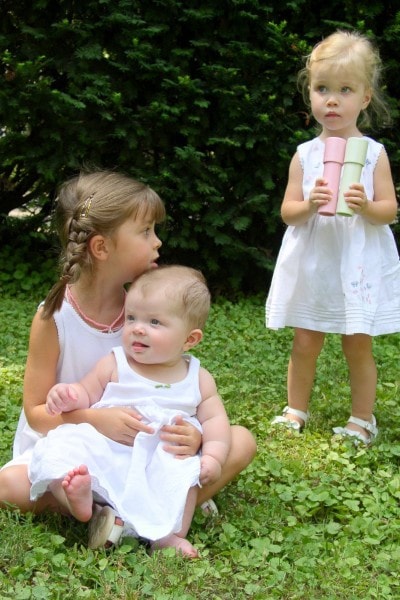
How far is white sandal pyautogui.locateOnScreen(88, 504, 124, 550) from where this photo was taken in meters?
2.48

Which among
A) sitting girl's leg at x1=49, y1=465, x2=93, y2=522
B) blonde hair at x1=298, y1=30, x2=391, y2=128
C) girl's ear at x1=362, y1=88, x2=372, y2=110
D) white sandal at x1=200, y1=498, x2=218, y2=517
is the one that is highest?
blonde hair at x1=298, y1=30, x2=391, y2=128

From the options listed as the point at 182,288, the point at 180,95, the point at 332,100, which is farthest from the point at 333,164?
the point at 180,95

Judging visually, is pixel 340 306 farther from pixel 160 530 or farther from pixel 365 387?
pixel 160 530

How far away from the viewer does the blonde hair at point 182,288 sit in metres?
2.73

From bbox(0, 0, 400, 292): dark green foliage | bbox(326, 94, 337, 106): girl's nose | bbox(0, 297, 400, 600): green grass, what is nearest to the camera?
bbox(0, 297, 400, 600): green grass

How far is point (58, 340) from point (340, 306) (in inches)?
53.8

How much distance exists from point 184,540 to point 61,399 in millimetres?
577

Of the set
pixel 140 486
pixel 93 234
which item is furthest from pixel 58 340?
pixel 140 486

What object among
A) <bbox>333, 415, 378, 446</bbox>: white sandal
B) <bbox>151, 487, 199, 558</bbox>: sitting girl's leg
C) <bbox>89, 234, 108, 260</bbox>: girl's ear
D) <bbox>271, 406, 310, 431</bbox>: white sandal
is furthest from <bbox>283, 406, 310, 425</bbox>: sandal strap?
<bbox>89, 234, 108, 260</bbox>: girl's ear

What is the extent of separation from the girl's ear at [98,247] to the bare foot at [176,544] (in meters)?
0.93

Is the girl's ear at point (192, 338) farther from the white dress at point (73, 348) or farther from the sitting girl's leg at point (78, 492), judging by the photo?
the sitting girl's leg at point (78, 492)

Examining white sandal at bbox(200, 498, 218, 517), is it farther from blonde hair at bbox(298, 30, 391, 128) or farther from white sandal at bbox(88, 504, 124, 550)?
blonde hair at bbox(298, 30, 391, 128)

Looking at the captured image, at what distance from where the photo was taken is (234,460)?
2.83 metres

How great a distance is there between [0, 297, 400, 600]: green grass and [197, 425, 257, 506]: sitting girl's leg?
0.31 ft
